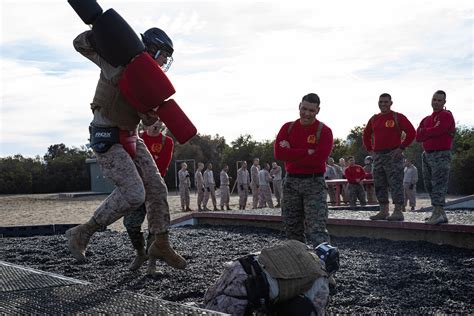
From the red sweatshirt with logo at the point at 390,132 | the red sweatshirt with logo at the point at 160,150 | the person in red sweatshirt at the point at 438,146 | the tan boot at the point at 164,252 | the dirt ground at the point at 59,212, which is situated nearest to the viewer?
the tan boot at the point at 164,252

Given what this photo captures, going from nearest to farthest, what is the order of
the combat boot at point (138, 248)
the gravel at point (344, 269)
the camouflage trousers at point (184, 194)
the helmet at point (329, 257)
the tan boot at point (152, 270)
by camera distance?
1. the helmet at point (329, 257)
2. the gravel at point (344, 269)
3. the tan boot at point (152, 270)
4. the combat boot at point (138, 248)
5. the camouflage trousers at point (184, 194)

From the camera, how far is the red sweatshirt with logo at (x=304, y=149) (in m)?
6.39

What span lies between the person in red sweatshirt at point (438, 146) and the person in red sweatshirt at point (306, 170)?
10.0 feet

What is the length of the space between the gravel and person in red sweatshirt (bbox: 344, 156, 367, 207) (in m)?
8.46

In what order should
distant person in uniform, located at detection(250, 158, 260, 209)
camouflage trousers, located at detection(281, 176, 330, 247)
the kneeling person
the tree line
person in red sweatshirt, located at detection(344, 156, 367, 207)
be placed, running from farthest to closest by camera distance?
the tree line < distant person in uniform, located at detection(250, 158, 260, 209) < person in red sweatshirt, located at detection(344, 156, 367, 207) < camouflage trousers, located at detection(281, 176, 330, 247) < the kneeling person

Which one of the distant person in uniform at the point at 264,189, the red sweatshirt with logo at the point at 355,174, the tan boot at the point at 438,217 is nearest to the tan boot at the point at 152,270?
the tan boot at the point at 438,217

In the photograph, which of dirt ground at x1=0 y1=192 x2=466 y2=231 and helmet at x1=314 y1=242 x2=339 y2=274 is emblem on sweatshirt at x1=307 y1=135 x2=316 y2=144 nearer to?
helmet at x1=314 y1=242 x2=339 y2=274

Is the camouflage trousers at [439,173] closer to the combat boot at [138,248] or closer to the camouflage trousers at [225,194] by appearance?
the combat boot at [138,248]

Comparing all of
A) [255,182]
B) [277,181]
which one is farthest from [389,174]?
[277,181]

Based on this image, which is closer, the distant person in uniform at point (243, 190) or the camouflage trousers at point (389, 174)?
the camouflage trousers at point (389, 174)

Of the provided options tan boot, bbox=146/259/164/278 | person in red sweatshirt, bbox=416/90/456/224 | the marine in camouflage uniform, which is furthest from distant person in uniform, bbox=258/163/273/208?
the marine in camouflage uniform

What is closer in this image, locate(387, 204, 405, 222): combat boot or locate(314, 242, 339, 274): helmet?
locate(314, 242, 339, 274): helmet

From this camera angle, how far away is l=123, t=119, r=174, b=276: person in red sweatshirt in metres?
7.00

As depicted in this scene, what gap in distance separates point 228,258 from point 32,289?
3.48 meters
